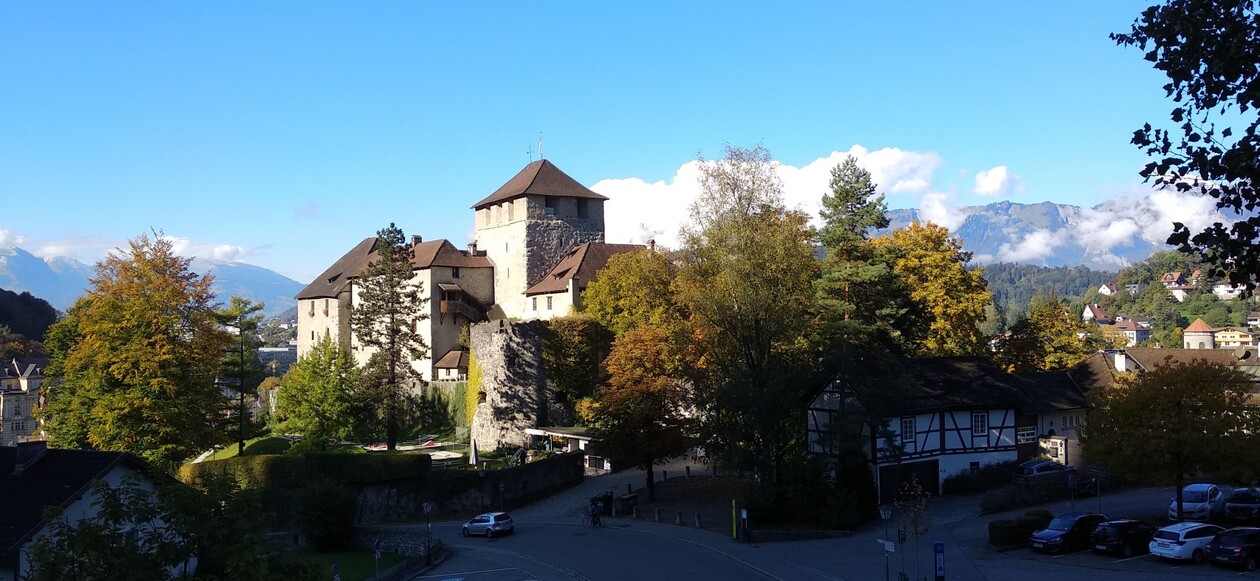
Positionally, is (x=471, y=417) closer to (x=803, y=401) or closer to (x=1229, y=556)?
(x=803, y=401)

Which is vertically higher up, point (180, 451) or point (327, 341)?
point (327, 341)

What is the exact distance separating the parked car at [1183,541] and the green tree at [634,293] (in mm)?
22109

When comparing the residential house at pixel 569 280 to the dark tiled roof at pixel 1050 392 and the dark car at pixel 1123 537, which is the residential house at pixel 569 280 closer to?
the dark tiled roof at pixel 1050 392

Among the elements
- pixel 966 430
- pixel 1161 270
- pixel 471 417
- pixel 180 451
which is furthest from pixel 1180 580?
pixel 1161 270

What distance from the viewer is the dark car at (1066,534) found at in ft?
83.6

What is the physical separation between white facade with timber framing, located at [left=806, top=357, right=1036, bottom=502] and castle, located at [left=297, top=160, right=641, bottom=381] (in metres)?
23.9

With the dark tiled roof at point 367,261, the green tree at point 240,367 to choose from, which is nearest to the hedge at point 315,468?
the green tree at point 240,367

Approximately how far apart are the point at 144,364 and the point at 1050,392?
35.2 meters

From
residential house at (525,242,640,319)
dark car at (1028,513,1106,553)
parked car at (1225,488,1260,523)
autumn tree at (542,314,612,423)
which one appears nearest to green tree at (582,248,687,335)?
autumn tree at (542,314,612,423)

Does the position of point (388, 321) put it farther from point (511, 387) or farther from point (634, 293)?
point (634, 293)

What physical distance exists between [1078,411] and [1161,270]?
17272 cm

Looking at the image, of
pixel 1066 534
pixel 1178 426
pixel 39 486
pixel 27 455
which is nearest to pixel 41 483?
pixel 39 486

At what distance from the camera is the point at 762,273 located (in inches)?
1281

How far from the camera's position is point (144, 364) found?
119 feet
